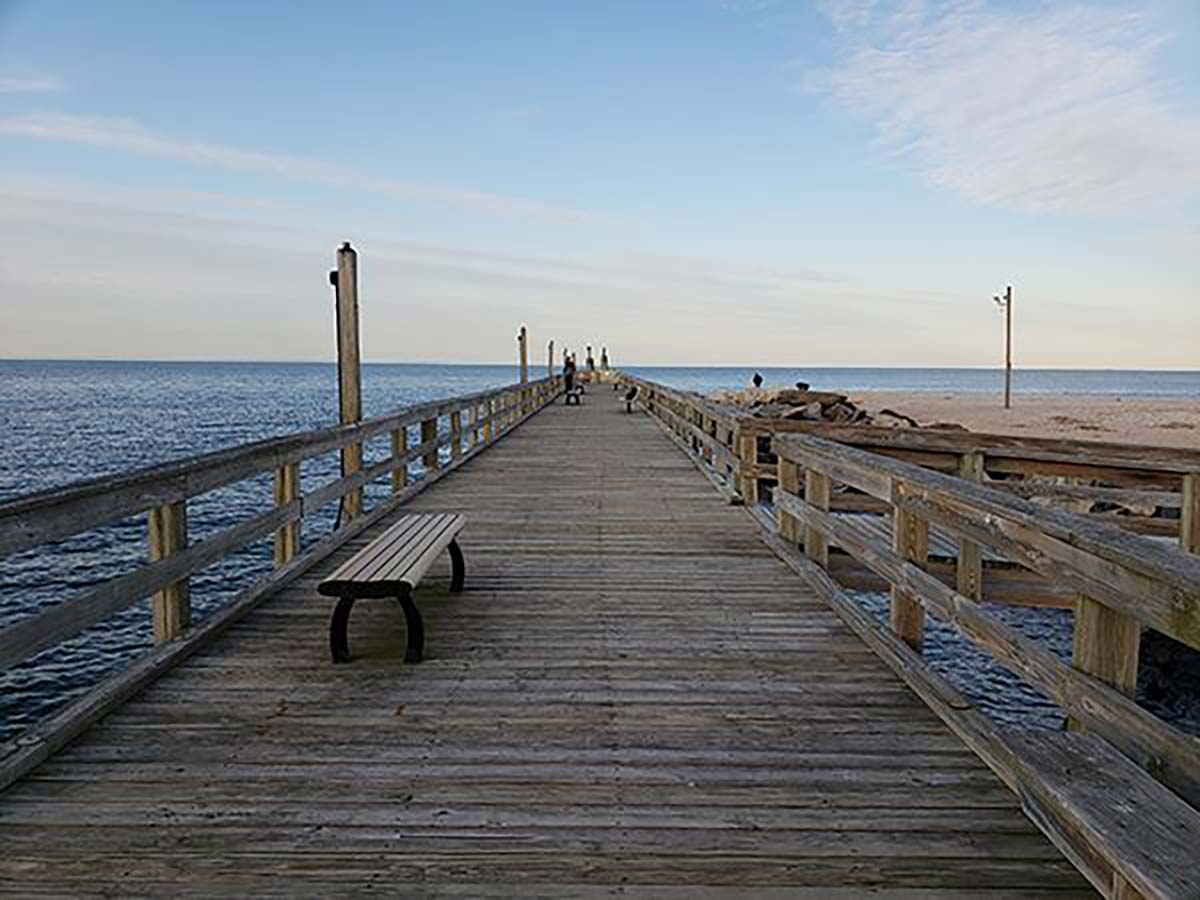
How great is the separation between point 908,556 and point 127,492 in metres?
3.19

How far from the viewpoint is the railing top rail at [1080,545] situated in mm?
1885

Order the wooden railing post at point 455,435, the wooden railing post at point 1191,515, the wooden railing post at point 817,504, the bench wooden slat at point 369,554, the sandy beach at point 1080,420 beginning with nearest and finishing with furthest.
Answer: the bench wooden slat at point 369,554 → the wooden railing post at point 1191,515 → the wooden railing post at point 817,504 → the wooden railing post at point 455,435 → the sandy beach at point 1080,420

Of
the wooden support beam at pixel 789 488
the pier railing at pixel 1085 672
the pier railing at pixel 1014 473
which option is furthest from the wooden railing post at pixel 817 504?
the pier railing at pixel 1085 672

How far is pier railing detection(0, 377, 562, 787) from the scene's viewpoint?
2850 millimetres

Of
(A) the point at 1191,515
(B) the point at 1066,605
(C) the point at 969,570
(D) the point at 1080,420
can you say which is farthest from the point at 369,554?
(D) the point at 1080,420

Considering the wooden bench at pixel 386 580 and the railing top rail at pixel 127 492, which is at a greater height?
the railing top rail at pixel 127 492

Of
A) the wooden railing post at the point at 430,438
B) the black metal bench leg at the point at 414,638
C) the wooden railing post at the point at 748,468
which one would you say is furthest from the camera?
the wooden railing post at the point at 430,438

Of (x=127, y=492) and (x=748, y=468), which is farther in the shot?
(x=748, y=468)

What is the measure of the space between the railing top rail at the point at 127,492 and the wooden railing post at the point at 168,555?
8cm

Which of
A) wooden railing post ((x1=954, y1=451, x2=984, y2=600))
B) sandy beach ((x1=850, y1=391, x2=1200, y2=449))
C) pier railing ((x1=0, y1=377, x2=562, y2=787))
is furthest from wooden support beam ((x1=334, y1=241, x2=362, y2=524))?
sandy beach ((x1=850, y1=391, x2=1200, y2=449))

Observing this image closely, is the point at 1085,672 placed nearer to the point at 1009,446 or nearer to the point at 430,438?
the point at 1009,446

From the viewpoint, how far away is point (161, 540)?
12.7 ft

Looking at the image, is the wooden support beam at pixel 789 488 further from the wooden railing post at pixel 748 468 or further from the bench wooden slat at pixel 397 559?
the bench wooden slat at pixel 397 559

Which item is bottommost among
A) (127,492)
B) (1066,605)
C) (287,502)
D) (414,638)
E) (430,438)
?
(1066,605)
